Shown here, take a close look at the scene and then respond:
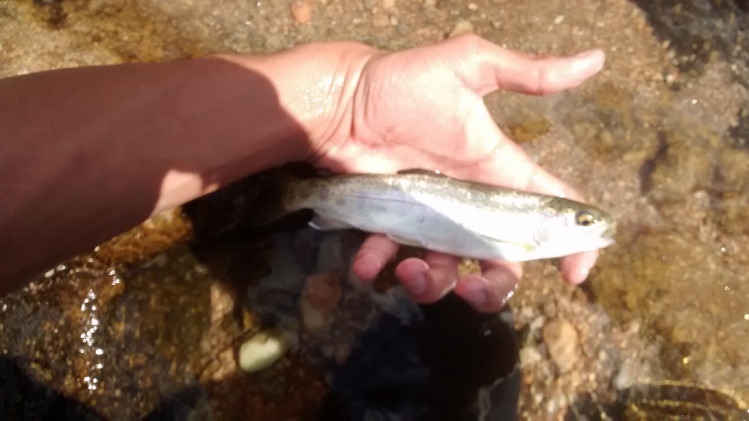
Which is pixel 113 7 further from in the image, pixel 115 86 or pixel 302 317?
pixel 302 317

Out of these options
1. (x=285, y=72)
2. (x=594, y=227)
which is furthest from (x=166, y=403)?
(x=594, y=227)

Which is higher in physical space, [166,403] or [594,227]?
[594,227]

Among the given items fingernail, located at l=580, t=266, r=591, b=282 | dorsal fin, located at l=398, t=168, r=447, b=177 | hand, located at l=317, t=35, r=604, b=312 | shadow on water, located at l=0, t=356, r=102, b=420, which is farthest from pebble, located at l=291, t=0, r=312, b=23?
shadow on water, located at l=0, t=356, r=102, b=420

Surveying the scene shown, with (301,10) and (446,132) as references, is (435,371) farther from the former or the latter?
(301,10)

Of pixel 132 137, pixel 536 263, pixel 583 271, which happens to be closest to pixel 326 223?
pixel 132 137

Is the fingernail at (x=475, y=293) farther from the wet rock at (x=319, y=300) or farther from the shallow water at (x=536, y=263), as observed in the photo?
the wet rock at (x=319, y=300)

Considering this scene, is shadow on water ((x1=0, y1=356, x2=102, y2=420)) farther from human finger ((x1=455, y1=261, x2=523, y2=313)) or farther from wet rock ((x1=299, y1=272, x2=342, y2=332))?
human finger ((x1=455, y1=261, x2=523, y2=313))

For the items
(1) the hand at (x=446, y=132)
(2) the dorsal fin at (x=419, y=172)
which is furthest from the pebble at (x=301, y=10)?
(2) the dorsal fin at (x=419, y=172)
